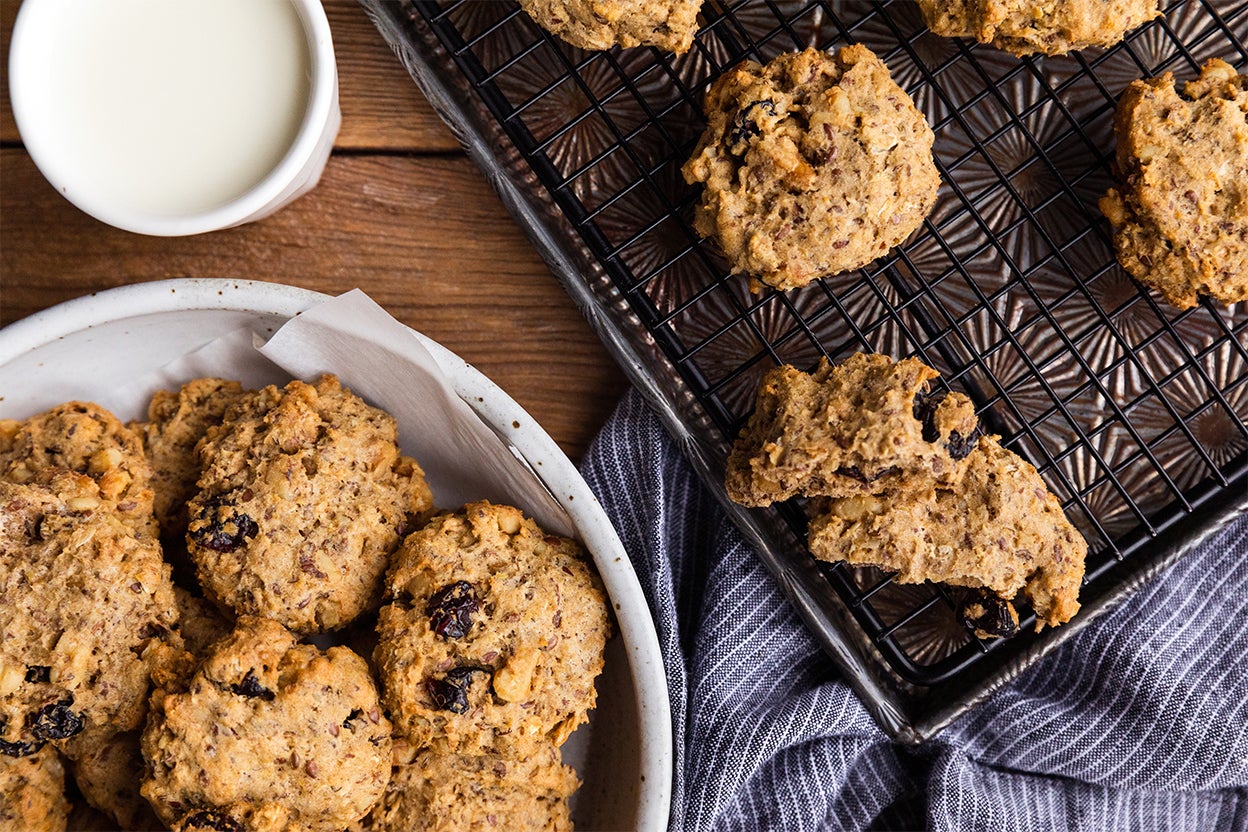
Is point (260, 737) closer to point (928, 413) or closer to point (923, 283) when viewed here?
point (928, 413)

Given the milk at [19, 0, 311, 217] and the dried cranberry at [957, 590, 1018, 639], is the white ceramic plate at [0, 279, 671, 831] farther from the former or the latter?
the dried cranberry at [957, 590, 1018, 639]

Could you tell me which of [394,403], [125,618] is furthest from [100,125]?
[125,618]

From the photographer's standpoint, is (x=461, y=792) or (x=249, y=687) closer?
(x=249, y=687)

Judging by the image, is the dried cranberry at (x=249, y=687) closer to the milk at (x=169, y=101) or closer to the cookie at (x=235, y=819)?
the cookie at (x=235, y=819)

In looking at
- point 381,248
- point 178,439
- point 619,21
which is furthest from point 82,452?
point 619,21

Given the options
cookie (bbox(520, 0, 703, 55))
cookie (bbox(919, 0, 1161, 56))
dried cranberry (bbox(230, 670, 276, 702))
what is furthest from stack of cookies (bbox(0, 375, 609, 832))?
cookie (bbox(919, 0, 1161, 56))

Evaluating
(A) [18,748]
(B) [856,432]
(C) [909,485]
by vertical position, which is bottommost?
(C) [909,485]

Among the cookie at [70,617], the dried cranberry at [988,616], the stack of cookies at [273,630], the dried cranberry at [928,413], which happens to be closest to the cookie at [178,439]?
the stack of cookies at [273,630]
